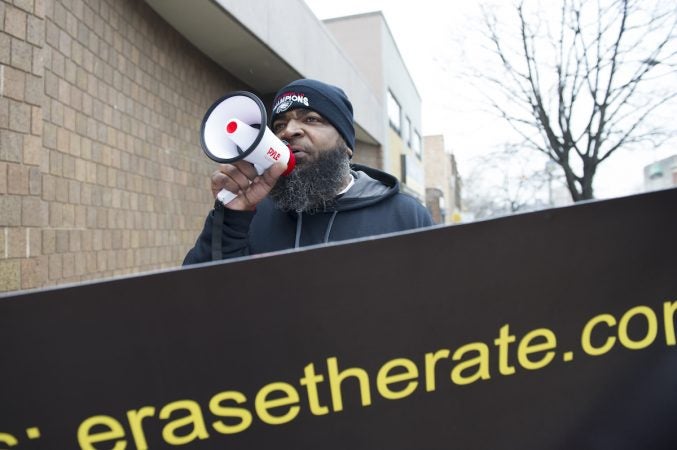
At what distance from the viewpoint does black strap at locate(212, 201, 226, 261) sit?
1.67 metres

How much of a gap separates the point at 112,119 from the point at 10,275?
81.7 inches

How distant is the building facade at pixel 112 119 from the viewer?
108 inches

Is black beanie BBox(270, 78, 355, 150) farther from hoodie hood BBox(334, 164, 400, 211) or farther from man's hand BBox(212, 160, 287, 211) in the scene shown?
man's hand BBox(212, 160, 287, 211)

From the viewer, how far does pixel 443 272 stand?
1.08 meters

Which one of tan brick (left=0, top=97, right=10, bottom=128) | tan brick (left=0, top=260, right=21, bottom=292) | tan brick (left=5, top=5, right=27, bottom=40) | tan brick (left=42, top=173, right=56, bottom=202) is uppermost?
tan brick (left=5, top=5, right=27, bottom=40)

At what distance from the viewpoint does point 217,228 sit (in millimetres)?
1690

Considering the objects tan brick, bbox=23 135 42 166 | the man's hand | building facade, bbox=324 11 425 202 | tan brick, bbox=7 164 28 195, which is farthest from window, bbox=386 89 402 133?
the man's hand

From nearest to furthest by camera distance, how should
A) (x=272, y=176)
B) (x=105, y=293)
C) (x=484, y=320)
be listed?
(x=105, y=293) → (x=484, y=320) → (x=272, y=176)

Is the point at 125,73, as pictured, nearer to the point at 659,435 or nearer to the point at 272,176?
the point at 272,176

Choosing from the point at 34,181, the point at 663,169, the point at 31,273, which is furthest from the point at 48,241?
the point at 663,169

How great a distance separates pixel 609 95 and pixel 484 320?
8.76m

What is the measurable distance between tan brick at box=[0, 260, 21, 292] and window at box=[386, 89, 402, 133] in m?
15.0

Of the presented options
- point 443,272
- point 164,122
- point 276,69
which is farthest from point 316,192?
point 276,69

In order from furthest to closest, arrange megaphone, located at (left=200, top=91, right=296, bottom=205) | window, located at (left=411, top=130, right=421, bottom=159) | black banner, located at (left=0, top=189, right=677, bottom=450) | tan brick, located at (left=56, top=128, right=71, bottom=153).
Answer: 1. window, located at (left=411, top=130, right=421, bottom=159)
2. tan brick, located at (left=56, top=128, right=71, bottom=153)
3. megaphone, located at (left=200, top=91, right=296, bottom=205)
4. black banner, located at (left=0, top=189, right=677, bottom=450)
